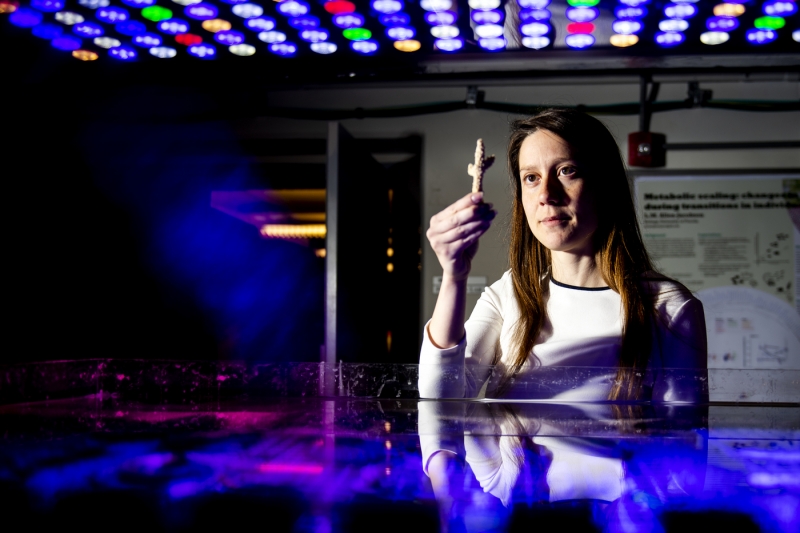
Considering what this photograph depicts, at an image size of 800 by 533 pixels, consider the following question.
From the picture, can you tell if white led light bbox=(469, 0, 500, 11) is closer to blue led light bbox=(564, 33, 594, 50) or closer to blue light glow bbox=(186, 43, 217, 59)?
blue led light bbox=(564, 33, 594, 50)

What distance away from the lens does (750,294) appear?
1.77m

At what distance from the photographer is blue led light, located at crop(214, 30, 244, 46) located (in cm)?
112

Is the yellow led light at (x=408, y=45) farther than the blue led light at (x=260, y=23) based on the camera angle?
Yes

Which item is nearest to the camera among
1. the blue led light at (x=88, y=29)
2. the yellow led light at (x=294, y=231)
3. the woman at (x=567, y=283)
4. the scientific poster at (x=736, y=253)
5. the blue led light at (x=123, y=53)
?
the woman at (x=567, y=283)

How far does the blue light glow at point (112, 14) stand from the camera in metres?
1.01

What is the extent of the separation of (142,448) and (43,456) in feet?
0.18

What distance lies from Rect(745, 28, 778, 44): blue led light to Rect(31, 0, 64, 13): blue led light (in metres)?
1.26

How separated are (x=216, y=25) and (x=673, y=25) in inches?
34.2

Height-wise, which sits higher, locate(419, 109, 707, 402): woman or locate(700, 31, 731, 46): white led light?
locate(700, 31, 731, 46): white led light

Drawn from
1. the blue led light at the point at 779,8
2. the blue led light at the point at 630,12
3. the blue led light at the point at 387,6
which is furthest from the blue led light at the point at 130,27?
the blue led light at the point at 779,8

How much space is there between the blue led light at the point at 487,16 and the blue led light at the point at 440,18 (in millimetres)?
43

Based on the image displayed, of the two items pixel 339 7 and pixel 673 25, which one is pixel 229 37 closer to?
pixel 339 7

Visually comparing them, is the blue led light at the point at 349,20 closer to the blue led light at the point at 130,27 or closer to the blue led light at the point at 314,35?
the blue led light at the point at 314,35

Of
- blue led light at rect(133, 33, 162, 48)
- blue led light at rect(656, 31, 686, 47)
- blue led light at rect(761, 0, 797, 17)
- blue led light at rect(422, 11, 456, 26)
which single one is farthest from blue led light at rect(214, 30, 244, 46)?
blue led light at rect(761, 0, 797, 17)
